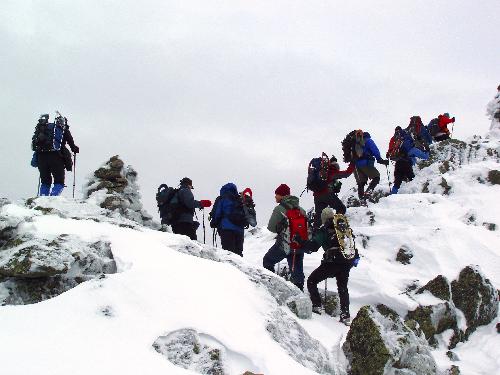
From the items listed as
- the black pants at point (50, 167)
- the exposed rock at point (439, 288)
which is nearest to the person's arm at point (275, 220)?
the exposed rock at point (439, 288)

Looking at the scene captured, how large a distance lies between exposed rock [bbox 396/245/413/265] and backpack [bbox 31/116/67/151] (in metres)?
10.0

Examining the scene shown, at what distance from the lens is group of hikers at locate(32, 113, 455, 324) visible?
999 cm

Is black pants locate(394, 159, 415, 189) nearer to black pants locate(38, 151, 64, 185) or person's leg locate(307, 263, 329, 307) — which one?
Result: person's leg locate(307, 263, 329, 307)

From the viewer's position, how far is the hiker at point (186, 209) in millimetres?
11922

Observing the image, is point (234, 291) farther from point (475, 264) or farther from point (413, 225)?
point (413, 225)

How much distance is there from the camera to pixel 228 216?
11328mm

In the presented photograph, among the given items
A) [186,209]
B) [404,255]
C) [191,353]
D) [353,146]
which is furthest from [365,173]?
[191,353]

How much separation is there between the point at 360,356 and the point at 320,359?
0.93 m

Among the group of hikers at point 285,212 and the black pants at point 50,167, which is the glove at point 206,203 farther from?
the black pants at point 50,167

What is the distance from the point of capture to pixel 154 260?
24.6 ft

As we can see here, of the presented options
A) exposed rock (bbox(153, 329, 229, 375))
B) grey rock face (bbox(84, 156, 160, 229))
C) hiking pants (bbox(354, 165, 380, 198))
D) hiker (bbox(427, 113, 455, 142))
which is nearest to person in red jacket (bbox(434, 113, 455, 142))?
hiker (bbox(427, 113, 455, 142))

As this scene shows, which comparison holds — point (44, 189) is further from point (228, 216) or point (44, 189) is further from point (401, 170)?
point (401, 170)

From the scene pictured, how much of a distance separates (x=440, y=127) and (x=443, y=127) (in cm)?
15

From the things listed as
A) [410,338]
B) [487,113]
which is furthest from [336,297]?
[487,113]
